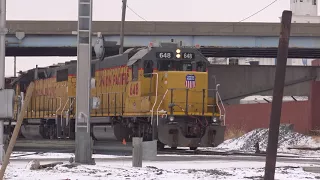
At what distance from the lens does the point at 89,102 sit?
2005 cm

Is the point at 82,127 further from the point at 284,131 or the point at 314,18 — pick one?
the point at 314,18

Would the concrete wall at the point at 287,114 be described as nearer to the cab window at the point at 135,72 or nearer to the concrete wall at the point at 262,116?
the concrete wall at the point at 262,116

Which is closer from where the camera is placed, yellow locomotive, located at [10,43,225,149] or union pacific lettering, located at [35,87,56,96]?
yellow locomotive, located at [10,43,225,149]

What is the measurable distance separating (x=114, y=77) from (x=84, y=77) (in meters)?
8.91

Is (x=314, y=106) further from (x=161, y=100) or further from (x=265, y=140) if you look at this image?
(x=161, y=100)

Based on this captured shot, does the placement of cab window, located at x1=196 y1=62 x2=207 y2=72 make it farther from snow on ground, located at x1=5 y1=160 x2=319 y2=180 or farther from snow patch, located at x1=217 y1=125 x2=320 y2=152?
snow patch, located at x1=217 y1=125 x2=320 y2=152

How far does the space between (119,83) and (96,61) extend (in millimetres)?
2671

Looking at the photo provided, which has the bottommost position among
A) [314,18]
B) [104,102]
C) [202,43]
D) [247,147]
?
[247,147]

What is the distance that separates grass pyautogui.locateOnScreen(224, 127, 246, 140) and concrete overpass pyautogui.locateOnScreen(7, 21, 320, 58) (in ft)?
28.3

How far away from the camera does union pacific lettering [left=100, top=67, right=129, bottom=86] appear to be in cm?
2781

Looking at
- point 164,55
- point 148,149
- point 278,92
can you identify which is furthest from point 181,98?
point 278,92

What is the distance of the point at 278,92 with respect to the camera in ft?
45.5

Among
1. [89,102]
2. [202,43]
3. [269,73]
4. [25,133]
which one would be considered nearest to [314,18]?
[269,73]

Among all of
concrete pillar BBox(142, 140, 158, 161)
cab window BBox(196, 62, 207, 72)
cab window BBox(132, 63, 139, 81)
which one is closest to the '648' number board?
cab window BBox(132, 63, 139, 81)
